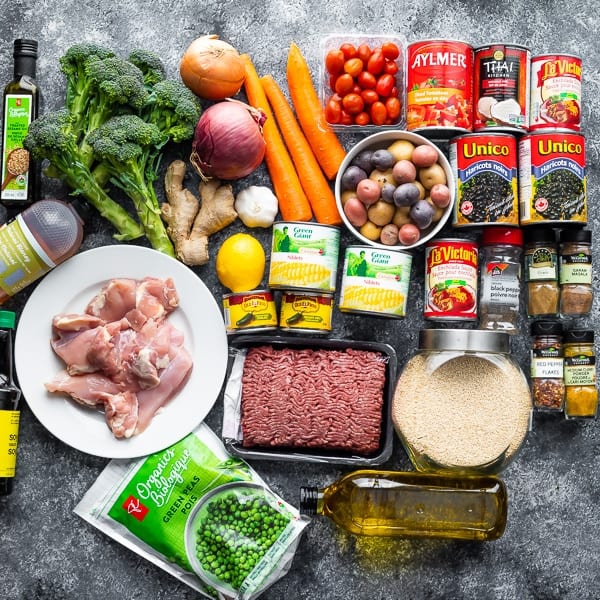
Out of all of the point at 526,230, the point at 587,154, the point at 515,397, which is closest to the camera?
the point at 515,397

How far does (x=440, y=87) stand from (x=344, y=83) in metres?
0.25

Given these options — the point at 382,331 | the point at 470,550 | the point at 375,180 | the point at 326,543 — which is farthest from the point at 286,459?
the point at 375,180

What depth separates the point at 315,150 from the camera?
1972mm

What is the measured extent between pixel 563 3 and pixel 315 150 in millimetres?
833

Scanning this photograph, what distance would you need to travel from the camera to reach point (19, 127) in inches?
73.0

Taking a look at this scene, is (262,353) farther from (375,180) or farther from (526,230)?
(526,230)

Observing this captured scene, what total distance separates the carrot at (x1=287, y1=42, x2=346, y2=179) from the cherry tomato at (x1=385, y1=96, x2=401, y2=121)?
0.17m

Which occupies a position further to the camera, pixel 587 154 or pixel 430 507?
pixel 587 154

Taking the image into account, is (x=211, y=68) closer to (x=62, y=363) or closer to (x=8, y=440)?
(x=62, y=363)

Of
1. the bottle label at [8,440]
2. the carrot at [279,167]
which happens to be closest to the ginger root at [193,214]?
the carrot at [279,167]

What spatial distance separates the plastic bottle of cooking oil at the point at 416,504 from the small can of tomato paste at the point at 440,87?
0.90 m

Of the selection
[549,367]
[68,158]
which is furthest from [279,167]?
[549,367]

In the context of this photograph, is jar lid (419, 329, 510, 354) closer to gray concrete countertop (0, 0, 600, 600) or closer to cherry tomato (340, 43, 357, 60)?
gray concrete countertop (0, 0, 600, 600)

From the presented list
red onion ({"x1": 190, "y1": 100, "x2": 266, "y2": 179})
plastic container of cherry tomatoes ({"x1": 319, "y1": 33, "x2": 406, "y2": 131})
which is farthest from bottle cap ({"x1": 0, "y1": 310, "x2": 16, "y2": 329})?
plastic container of cherry tomatoes ({"x1": 319, "y1": 33, "x2": 406, "y2": 131})
